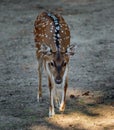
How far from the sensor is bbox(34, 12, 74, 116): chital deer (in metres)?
7.19

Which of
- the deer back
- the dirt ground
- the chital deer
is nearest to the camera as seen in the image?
the chital deer

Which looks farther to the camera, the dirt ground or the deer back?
the deer back

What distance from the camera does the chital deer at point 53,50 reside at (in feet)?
23.6

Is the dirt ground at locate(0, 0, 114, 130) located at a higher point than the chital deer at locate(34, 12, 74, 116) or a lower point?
lower

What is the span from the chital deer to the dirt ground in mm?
374

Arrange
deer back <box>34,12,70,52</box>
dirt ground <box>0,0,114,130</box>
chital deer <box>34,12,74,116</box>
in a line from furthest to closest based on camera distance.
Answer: deer back <box>34,12,70,52</box> < dirt ground <box>0,0,114,130</box> < chital deer <box>34,12,74,116</box>

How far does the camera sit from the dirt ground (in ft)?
24.1

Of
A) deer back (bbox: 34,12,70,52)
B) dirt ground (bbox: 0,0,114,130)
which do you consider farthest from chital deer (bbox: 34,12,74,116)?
dirt ground (bbox: 0,0,114,130)

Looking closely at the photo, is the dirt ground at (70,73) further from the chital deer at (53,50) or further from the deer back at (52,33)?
the deer back at (52,33)

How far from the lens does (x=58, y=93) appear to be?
8570 mm

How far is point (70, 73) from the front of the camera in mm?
9734

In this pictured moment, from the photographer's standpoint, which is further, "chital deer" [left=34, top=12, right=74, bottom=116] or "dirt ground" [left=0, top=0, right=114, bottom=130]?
"dirt ground" [left=0, top=0, right=114, bottom=130]

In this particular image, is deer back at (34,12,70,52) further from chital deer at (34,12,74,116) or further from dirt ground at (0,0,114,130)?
dirt ground at (0,0,114,130)

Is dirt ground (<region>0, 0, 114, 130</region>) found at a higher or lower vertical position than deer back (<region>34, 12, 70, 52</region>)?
lower
